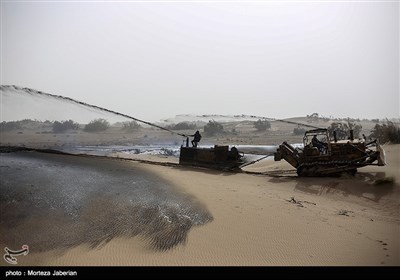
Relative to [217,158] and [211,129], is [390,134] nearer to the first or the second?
[217,158]

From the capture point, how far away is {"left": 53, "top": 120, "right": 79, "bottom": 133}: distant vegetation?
51641 mm

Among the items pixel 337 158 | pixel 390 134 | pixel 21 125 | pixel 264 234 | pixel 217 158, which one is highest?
pixel 390 134

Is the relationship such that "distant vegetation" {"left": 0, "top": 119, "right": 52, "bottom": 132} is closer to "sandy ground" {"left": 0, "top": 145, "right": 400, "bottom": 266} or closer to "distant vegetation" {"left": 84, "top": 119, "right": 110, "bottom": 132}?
"distant vegetation" {"left": 84, "top": 119, "right": 110, "bottom": 132}

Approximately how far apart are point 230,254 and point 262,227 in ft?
5.16

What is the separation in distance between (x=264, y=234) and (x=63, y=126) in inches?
2218

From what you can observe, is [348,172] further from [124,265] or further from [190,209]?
[124,265]

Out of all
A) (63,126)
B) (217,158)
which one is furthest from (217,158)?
(63,126)

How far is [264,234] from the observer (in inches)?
244

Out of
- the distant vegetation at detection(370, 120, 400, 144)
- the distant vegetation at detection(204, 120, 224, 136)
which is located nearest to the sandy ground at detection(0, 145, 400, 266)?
the distant vegetation at detection(370, 120, 400, 144)

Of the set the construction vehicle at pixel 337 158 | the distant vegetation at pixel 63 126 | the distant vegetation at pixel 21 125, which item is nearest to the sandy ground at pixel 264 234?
the construction vehicle at pixel 337 158

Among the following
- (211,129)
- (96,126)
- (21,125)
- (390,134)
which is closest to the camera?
(390,134)

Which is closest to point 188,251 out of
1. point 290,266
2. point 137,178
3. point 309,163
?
point 290,266

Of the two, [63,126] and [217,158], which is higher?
[63,126]

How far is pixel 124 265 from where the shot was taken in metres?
4.80
